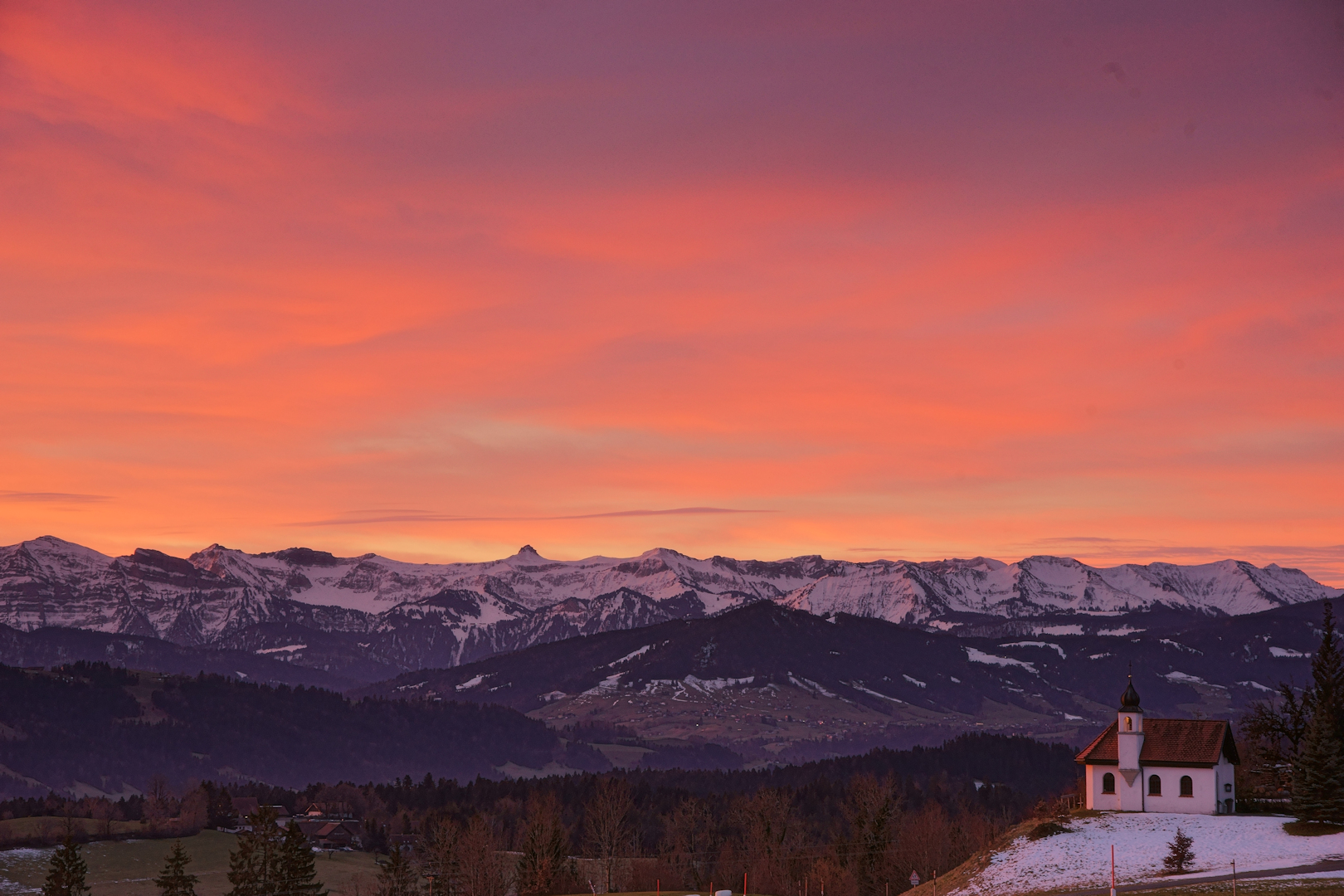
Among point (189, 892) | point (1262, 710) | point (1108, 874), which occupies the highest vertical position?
point (1262, 710)

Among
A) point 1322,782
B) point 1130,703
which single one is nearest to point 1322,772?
point 1322,782

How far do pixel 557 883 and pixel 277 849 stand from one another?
4743 centimetres

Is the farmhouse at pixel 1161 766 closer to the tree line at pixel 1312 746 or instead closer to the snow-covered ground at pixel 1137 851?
the snow-covered ground at pixel 1137 851

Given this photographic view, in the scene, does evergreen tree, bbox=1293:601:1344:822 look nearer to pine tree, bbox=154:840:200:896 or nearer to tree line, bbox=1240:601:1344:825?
tree line, bbox=1240:601:1344:825

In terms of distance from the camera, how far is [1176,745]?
121m

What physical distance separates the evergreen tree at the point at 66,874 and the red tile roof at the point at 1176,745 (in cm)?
12254

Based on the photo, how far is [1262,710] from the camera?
14262cm

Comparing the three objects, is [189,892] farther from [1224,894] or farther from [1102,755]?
[1224,894]

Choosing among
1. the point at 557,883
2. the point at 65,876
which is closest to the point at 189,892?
the point at 65,876

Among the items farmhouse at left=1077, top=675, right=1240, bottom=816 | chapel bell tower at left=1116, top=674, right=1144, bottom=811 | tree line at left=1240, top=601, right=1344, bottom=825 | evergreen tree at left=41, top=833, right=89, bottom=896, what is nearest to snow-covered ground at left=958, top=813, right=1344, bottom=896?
→ tree line at left=1240, top=601, right=1344, bottom=825

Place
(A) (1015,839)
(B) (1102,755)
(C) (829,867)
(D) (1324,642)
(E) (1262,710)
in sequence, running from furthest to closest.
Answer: (C) (829,867) < (E) (1262,710) < (D) (1324,642) < (B) (1102,755) < (A) (1015,839)

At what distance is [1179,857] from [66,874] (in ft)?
450

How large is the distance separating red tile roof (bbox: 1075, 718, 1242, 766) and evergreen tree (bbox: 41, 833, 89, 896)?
123 meters

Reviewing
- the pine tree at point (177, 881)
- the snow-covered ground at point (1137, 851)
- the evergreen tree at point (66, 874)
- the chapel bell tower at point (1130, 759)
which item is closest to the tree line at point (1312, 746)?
the snow-covered ground at point (1137, 851)
